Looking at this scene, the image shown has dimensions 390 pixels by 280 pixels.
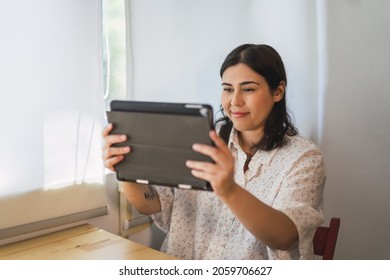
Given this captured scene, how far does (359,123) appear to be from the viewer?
1.13 meters

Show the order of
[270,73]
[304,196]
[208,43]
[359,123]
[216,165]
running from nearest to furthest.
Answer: [216,165] → [304,196] → [270,73] → [359,123] → [208,43]

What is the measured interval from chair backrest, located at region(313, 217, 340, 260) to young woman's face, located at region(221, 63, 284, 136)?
31 cm

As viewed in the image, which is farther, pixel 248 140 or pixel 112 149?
pixel 248 140

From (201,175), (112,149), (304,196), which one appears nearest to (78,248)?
(112,149)

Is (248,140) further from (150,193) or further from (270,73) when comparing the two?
(150,193)

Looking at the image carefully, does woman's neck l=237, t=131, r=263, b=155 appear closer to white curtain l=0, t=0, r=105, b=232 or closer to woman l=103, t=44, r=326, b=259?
woman l=103, t=44, r=326, b=259

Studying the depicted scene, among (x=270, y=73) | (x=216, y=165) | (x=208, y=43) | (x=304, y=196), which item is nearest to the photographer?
(x=216, y=165)

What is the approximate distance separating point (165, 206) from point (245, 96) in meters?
0.37

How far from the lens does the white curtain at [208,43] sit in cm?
118

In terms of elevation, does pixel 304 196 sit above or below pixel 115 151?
below

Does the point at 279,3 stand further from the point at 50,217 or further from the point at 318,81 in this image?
the point at 50,217

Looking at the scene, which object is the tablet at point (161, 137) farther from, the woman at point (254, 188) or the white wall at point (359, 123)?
the white wall at point (359, 123)

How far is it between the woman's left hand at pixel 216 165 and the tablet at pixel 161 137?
1cm
